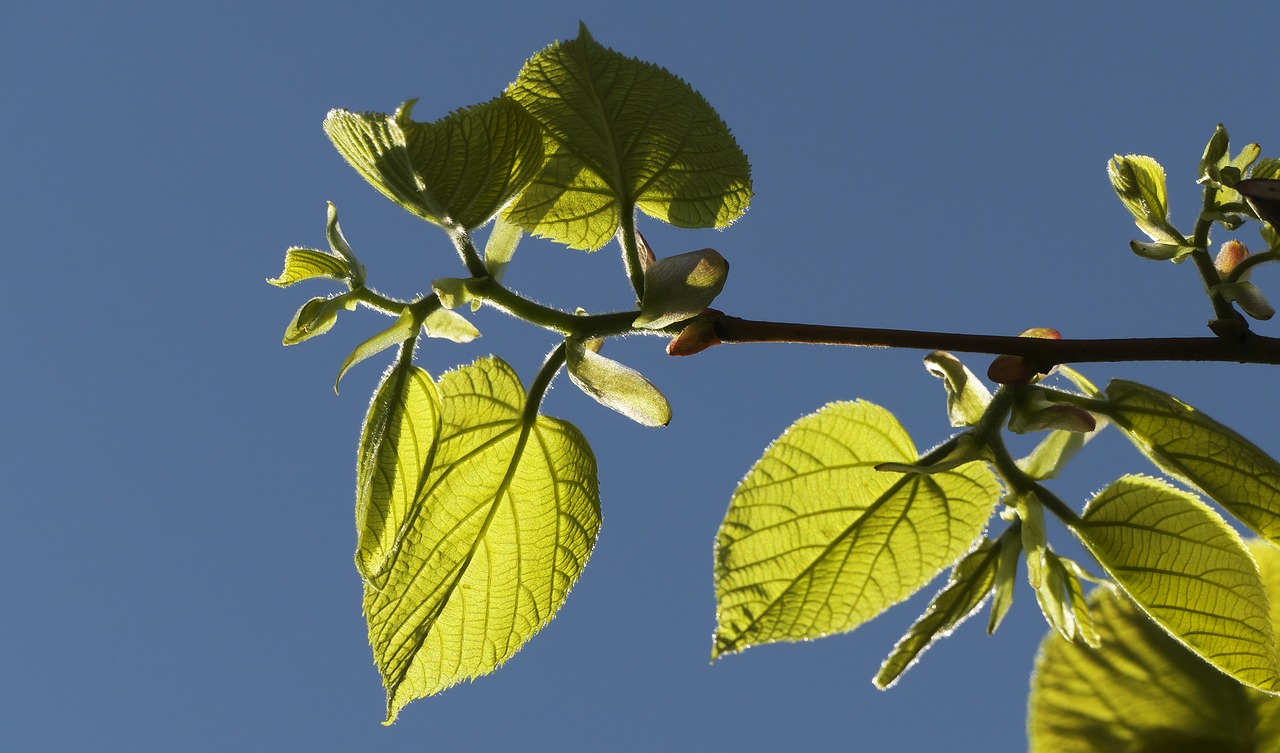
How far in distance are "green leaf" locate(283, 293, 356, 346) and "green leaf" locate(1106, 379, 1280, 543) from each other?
385 millimetres

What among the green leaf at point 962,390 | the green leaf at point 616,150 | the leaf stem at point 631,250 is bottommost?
the green leaf at point 962,390

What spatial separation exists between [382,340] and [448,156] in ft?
0.33

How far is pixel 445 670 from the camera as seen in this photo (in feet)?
1.91

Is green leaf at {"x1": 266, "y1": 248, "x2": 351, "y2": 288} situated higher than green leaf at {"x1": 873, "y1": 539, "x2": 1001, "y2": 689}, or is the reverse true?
green leaf at {"x1": 266, "y1": 248, "x2": 351, "y2": 288}

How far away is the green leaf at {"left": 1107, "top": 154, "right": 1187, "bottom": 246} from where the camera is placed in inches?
22.9

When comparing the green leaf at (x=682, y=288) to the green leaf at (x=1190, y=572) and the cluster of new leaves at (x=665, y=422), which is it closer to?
the cluster of new leaves at (x=665, y=422)

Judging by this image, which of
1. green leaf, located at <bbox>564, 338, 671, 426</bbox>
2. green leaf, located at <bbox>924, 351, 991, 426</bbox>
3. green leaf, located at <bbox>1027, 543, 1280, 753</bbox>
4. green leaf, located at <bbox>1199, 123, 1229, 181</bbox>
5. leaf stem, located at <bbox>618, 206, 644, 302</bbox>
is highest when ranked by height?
green leaf, located at <bbox>1199, 123, 1229, 181</bbox>

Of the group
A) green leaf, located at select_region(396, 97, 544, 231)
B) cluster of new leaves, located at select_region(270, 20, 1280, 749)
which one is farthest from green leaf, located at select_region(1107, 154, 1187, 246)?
green leaf, located at select_region(396, 97, 544, 231)

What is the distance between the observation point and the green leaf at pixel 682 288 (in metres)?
0.47

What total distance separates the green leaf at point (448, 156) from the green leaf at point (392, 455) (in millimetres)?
78

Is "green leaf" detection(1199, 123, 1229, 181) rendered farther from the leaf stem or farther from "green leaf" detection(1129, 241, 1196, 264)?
the leaf stem

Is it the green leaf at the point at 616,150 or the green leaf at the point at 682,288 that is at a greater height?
the green leaf at the point at 616,150

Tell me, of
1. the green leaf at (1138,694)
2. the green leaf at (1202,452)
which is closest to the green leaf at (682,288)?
the green leaf at (1202,452)

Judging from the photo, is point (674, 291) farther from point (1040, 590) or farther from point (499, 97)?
point (1040, 590)
